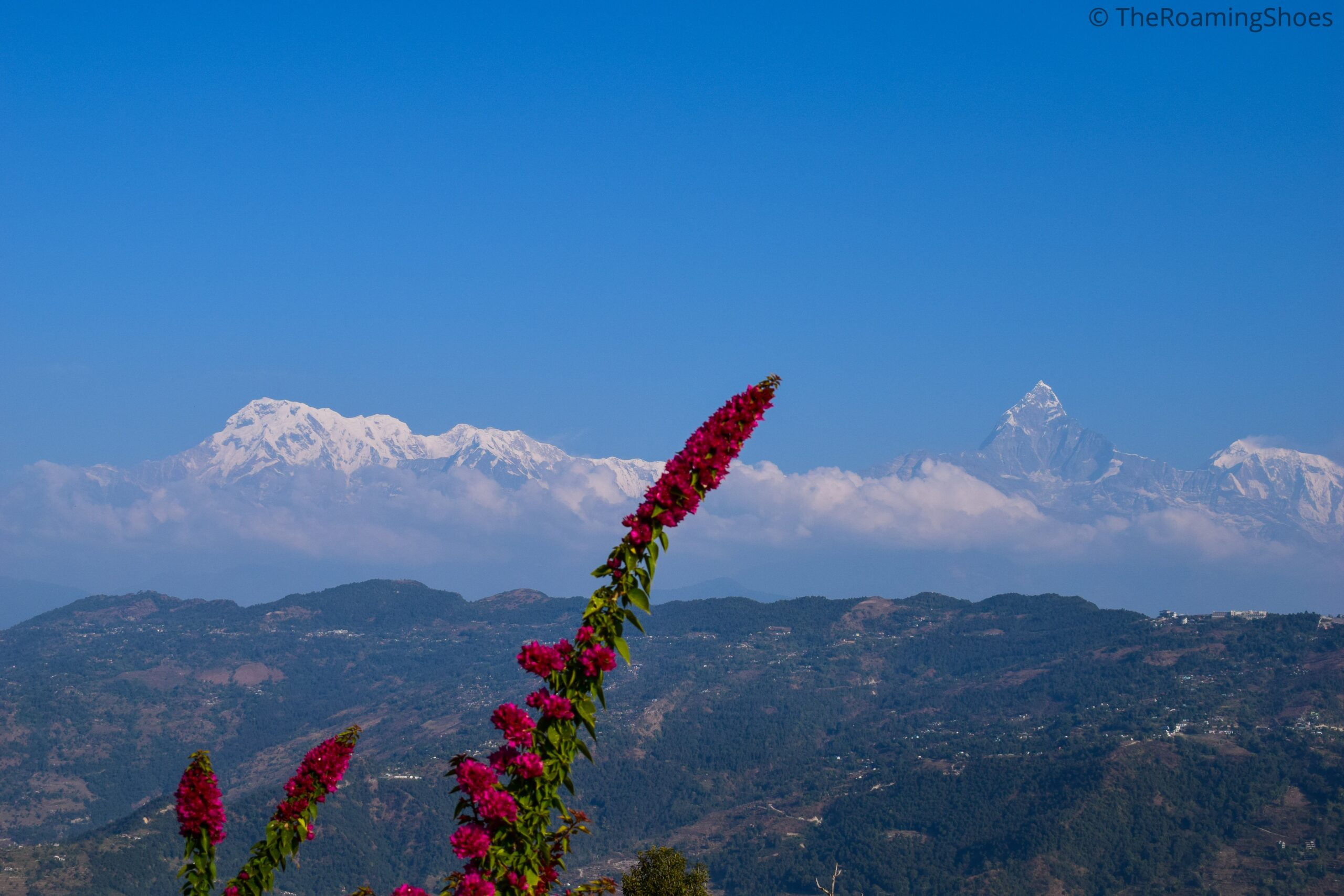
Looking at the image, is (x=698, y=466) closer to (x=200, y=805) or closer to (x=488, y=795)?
(x=488, y=795)

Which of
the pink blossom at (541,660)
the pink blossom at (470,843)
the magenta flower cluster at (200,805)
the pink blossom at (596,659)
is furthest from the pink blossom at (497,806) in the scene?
the magenta flower cluster at (200,805)

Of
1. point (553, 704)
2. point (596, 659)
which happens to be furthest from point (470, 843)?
point (596, 659)

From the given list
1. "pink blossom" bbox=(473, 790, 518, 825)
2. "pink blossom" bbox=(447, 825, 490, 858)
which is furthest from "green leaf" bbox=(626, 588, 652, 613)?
"pink blossom" bbox=(447, 825, 490, 858)

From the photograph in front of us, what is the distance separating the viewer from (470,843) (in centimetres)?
1086

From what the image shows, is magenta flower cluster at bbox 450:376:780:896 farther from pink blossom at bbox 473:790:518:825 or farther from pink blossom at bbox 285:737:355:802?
pink blossom at bbox 285:737:355:802

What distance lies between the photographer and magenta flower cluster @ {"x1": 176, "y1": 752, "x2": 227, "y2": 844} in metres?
12.1

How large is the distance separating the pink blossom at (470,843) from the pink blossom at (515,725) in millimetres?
870

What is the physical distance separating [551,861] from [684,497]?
4099 mm

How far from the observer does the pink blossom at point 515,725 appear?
10.9 meters

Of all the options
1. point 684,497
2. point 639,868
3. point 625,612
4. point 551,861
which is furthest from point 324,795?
point 639,868

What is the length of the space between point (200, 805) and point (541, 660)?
4033 mm

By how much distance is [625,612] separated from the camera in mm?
11297

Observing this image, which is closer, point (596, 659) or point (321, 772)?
point (596, 659)

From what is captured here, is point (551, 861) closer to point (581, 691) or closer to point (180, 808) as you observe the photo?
point (581, 691)
